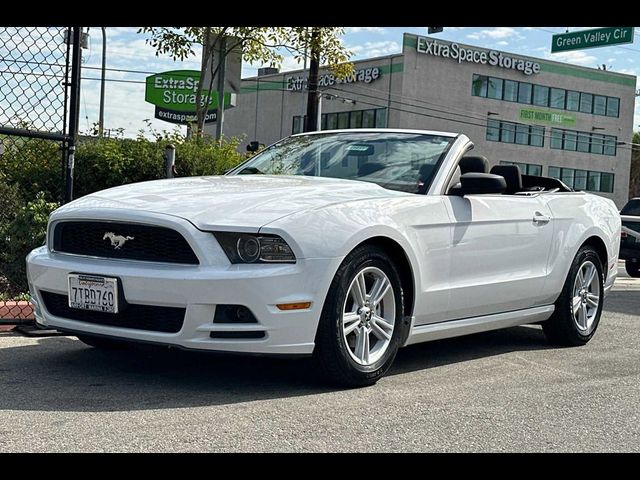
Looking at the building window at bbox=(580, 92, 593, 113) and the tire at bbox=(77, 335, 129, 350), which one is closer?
the tire at bbox=(77, 335, 129, 350)

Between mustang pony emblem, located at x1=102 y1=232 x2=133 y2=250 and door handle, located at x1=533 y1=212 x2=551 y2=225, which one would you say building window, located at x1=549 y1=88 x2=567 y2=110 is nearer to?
door handle, located at x1=533 y1=212 x2=551 y2=225

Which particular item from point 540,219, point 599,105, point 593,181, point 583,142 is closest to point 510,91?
point 583,142

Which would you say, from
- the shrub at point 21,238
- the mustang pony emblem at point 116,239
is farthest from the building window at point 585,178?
the mustang pony emblem at point 116,239

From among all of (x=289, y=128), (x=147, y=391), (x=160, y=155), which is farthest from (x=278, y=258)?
(x=289, y=128)

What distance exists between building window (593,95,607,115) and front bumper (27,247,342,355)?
5561 cm

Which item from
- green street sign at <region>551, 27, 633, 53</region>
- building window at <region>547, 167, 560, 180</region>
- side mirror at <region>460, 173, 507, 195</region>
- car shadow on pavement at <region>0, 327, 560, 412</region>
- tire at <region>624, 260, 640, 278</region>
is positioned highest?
green street sign at <region>551, 27, 633, 53</region>

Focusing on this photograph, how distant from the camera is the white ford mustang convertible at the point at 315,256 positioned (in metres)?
4.45

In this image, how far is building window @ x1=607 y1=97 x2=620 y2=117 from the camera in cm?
5759

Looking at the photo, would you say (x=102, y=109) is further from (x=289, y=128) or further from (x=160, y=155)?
(x=160, y=155)

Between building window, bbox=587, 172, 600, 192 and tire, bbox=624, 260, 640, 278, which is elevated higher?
building window, bbox=587, 172, 600, 192

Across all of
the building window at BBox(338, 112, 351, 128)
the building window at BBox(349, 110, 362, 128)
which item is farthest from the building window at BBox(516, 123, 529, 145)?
the building window at BBox(338, 112, 351, 128)

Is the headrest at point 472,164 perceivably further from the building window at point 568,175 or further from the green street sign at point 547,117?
the building window at point 568,175

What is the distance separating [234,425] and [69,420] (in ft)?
2.41

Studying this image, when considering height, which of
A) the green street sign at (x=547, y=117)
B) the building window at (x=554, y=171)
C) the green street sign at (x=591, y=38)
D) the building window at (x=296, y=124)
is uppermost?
the green street sign at (x=547, y=117)
